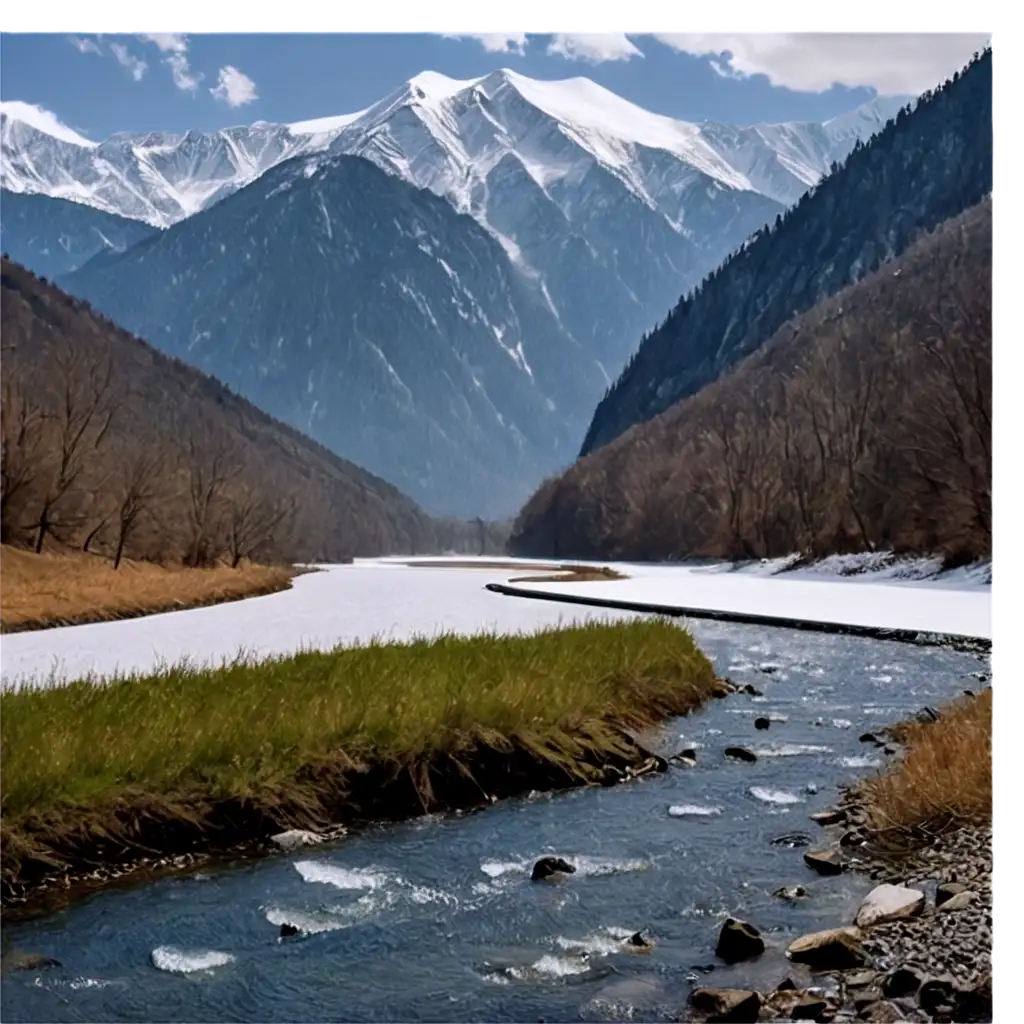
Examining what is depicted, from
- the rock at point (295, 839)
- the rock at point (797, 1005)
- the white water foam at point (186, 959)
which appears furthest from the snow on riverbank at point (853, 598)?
the white water foam at point (186, 959)

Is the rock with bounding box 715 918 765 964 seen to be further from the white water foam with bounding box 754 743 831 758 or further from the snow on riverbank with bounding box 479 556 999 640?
the snow on riverbank with bounding box 479 556 999 640

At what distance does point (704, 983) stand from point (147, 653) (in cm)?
1744

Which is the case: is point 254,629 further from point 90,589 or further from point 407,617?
point 90,589

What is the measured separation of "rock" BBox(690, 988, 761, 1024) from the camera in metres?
5.42

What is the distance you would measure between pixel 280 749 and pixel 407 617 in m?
24.3

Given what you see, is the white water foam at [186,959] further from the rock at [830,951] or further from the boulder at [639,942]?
the rock at [830,951]

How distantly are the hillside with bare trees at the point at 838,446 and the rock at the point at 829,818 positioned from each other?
511 centimetres

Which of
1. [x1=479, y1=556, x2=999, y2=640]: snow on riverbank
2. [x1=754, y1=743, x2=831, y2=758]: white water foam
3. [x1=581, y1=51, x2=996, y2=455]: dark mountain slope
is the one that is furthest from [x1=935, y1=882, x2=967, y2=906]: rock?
[x1=581, y1=51, x2=996, y2=455]: dark mountain slope

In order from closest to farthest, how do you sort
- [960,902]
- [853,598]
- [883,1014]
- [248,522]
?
[883,1014], [960,902], [853,598], [248,522]

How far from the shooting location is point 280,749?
10.1 m

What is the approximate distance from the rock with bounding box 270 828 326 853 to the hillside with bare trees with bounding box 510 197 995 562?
22.1 feet

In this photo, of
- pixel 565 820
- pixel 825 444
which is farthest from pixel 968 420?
pixel 565 820

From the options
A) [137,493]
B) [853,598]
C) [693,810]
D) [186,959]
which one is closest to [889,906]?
[693,810]

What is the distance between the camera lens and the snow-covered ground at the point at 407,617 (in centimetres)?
2061
